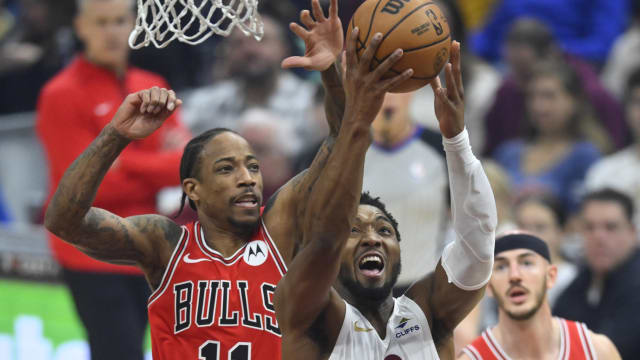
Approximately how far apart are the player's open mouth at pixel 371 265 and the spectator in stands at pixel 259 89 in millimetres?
4269

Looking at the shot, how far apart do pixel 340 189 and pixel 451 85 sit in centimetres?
63

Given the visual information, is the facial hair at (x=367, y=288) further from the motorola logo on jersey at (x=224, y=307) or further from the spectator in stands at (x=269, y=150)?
the spectator in stands at (x=269, y=150)

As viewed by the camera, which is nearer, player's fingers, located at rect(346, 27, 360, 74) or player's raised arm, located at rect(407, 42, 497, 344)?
player's fingers, located at rect(346, 27, 360, 74)

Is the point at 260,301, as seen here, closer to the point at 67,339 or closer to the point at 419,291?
the point at 419,291

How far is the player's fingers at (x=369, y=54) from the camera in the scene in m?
4.04

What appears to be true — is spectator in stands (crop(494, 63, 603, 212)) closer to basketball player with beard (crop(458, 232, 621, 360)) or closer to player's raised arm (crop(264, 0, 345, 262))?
basketball player with beard (crop(458, 232, 621, 360))

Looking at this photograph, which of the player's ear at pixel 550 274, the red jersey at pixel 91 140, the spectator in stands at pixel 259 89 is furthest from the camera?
the spectator in stands at pixel 259 89

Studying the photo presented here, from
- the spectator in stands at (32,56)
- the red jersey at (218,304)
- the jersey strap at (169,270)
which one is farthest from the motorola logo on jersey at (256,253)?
the spectator in stands at (32,56)

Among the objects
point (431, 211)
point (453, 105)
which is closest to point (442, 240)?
point (431, 211)

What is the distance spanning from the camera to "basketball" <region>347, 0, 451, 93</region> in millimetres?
4289

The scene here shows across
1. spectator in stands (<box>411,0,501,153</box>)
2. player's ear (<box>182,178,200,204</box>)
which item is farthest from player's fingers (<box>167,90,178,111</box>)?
spectator in stands (<box>411,0,501,153</box>)

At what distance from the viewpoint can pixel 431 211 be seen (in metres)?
6.76

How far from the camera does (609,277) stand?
23.1ft

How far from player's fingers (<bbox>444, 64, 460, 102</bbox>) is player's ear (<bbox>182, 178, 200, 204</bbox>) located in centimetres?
118
